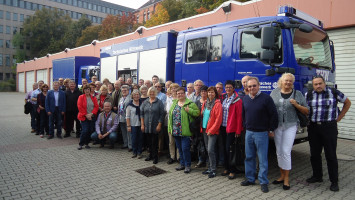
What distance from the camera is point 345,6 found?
27.5 ft

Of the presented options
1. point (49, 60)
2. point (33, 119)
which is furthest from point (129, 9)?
point (33, 119)

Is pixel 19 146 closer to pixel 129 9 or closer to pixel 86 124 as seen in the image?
pixel 86 124

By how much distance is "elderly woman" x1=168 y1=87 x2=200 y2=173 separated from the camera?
520 centimetres

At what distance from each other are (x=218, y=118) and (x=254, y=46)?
1753 millimetres

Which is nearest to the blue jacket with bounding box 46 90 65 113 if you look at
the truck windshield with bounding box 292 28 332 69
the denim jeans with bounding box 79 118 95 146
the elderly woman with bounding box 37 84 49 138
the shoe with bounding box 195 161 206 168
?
the elderly woman with bounding box 37 84 49 138

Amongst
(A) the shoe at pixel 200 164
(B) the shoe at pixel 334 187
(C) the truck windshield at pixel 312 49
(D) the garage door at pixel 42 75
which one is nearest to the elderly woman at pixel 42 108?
(A) the shoe at pixel 200 164

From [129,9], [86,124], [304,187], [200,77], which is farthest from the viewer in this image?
[129,9]

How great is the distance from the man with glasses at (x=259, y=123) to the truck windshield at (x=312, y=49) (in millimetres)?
1486

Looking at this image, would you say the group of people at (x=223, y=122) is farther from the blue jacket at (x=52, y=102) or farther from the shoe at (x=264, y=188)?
the blue jacket at (x=52, y=102)

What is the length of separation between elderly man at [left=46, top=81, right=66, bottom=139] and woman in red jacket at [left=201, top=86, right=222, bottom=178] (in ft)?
17.3

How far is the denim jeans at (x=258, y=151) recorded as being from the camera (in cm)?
425

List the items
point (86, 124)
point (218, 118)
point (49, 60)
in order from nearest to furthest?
point (218, 118)
point (86, 124)
point (49, 60)

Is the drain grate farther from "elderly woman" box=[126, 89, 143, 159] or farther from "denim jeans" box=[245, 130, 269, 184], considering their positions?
"denim jeans" box=[245, 130, 269, 184]

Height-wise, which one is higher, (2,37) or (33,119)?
(2,37)
